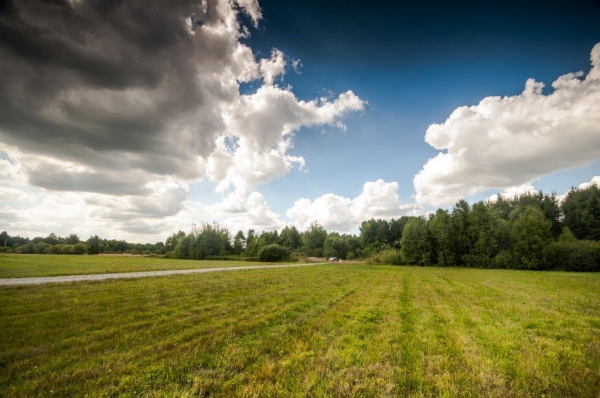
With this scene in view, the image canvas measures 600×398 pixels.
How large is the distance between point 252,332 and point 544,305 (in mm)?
14264

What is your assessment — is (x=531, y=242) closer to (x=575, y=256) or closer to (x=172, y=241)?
(x=575, y=256)

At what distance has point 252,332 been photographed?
750 centimetres

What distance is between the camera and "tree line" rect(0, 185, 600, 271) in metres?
42.9

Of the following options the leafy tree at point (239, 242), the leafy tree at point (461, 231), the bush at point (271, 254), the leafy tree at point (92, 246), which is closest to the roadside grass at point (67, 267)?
the bush at point (271, 254)

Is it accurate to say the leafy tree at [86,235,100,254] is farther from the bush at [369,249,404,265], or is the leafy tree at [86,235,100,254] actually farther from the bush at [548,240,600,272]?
the bush at [548,240,600,272]

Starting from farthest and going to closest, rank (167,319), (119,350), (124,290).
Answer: (124,290) → (167,319) → (119,350)

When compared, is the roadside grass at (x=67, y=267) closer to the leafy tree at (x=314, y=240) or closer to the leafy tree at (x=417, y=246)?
the leafy tree at (x=417, y=246)

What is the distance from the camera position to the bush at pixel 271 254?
71.2 m

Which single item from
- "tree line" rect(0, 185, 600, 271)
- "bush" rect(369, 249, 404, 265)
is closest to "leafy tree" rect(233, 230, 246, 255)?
"tree line" rect(0, 185, 600, 271)

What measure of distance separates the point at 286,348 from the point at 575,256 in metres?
55.7

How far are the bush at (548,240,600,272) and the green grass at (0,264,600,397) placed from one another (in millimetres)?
42293

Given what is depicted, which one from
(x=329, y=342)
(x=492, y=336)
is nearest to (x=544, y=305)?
(x=492, y=336)

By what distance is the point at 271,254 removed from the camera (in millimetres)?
71312

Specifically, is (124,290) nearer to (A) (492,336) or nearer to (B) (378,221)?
(A) (492,336)
